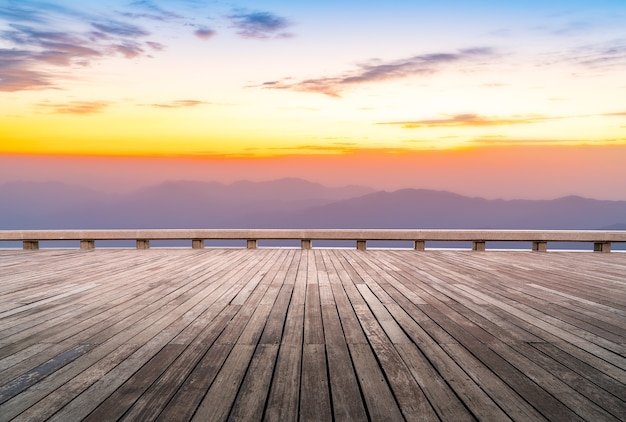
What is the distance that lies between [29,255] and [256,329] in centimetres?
754

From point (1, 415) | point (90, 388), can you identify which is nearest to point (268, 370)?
point (90, 388)

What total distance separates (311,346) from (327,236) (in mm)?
6309

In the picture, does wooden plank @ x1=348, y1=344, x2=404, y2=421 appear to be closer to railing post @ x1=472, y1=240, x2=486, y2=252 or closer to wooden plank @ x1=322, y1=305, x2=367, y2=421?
wooden plank @ x1=322, y1=305, x2=367, y2=421

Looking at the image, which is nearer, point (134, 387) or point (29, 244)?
point (134, 387)

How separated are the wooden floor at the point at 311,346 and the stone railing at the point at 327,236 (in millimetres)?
2922

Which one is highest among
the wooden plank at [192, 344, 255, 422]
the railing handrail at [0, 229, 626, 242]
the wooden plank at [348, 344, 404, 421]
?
the railing handrail at [0, 229, 626, 242]

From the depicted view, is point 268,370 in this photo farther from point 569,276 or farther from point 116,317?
point 569,276

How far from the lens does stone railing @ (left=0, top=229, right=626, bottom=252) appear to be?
29.9 feet

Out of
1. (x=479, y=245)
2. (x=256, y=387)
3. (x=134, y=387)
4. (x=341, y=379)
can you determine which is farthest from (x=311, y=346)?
(x=479, y=245)

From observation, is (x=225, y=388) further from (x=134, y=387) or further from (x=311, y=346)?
(x=311, y=346)

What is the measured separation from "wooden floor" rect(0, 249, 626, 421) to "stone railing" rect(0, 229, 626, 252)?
9.59ft

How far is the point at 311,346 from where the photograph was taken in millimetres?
3068

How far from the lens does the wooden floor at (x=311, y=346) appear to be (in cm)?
214

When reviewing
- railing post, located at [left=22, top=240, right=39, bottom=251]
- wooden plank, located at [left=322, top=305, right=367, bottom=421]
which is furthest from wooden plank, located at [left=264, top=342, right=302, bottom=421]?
railing post, located at [left=22, top=240, right=39, bottom=251]
